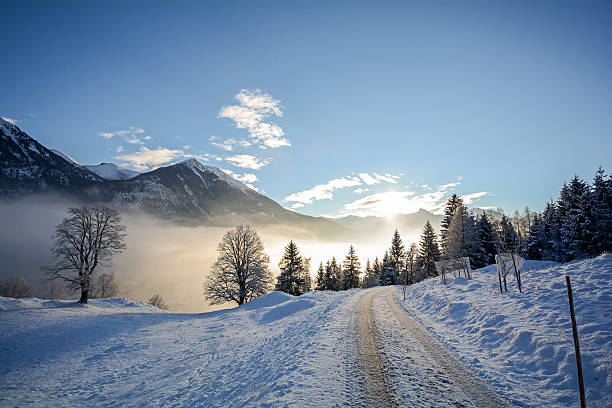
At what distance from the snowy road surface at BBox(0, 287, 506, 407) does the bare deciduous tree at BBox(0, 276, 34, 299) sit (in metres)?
59.0

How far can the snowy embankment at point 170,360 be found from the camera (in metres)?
7.75

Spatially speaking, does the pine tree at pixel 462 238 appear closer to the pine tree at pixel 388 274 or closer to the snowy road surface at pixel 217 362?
the pine tree at pixel 388 274

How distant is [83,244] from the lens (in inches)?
1043

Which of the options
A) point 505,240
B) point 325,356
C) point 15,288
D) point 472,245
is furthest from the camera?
point 15,288

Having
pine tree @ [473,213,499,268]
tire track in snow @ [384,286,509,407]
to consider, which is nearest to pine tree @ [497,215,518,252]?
pine tree @ [473,213,499,268]

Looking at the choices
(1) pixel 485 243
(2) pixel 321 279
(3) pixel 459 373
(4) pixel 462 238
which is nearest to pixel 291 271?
(2) pixel 321 279

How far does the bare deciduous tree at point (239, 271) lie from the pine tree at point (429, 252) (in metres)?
37.1

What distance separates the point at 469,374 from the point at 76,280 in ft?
115

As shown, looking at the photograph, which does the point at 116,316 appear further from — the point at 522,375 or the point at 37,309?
the point at 522,375

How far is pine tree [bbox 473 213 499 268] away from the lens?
43406 mm

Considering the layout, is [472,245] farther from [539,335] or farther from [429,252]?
[539,335]

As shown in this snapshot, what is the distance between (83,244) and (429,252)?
60365 millimetres

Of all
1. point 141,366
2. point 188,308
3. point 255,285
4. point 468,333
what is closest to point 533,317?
point 468,333

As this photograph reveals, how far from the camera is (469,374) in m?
8.20
